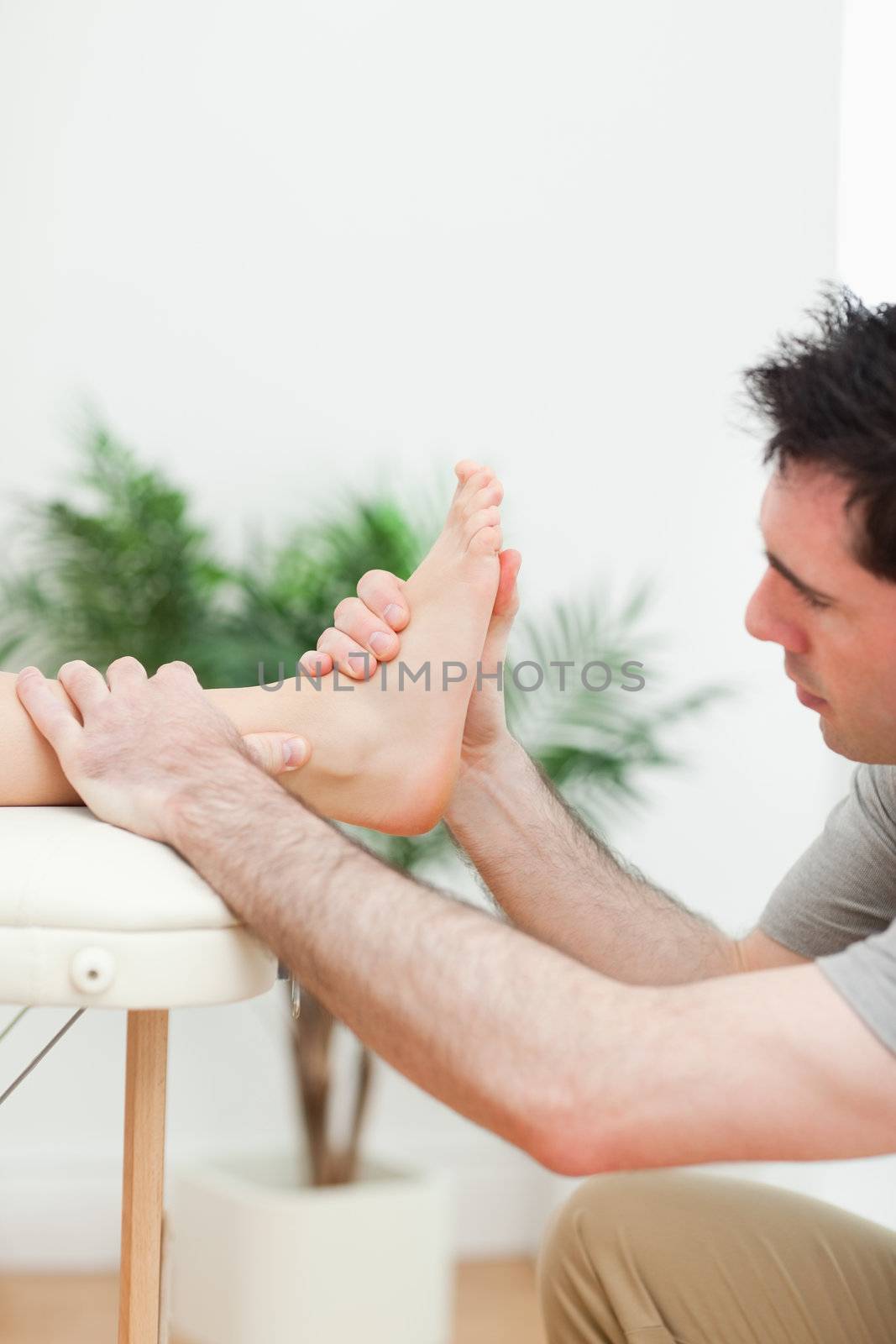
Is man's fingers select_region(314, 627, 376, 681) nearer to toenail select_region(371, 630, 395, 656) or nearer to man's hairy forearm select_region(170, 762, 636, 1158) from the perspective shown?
toenail select_region(371, 630, 395, 656)

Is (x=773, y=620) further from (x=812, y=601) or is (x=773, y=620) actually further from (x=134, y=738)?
(x=134, y=738)

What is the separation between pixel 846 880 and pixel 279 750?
528mm

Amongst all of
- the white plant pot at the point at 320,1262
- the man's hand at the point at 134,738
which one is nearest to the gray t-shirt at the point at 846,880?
the man's hand at the point at 134,738

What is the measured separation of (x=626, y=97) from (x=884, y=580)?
5.89 feet

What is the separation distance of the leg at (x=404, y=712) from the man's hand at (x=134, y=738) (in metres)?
0.15

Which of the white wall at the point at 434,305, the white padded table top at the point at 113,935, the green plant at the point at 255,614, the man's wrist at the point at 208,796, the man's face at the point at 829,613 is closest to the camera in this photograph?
the white padded table top at the point at 113,935

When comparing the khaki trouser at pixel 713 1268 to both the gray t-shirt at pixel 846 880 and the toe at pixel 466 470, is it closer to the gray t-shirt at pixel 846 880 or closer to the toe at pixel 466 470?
the gray t-shirt at pixel 846 880

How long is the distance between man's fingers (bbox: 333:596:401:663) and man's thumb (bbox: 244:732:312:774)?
0.13m

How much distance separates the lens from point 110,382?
2.30 m

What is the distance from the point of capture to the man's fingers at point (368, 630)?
128 centimetres

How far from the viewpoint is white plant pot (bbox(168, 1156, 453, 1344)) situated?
200 centimetres

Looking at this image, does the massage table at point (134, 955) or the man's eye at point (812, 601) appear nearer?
the massage table at point (134, 955)

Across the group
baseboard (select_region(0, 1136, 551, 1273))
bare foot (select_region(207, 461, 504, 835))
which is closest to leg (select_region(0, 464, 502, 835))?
bare foot (select_region(207, 461, 504, 835))

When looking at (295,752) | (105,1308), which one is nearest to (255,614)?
(295,752)
